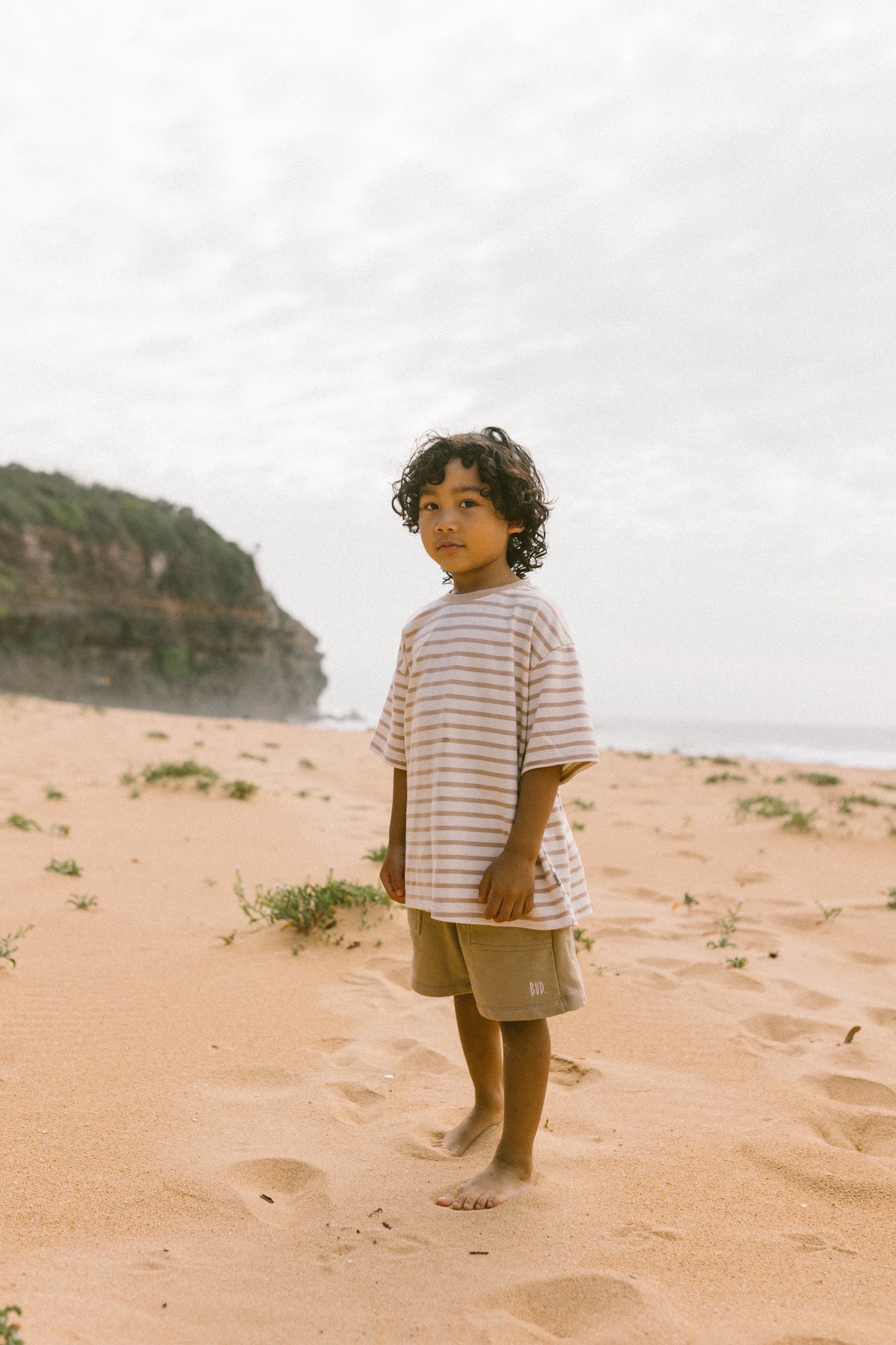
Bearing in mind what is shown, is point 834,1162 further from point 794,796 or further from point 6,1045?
point 794,796

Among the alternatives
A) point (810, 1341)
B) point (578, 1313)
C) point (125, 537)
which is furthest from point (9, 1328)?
point (125, 537)

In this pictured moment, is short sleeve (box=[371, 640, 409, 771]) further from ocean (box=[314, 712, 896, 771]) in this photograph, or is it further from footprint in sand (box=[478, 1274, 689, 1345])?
ocean (box=[314, 712, 896, 771])

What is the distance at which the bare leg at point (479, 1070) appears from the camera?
2.33 m

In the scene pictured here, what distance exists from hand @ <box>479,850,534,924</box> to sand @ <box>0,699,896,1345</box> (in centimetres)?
64

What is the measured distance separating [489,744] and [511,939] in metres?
0.44

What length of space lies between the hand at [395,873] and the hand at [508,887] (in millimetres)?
386

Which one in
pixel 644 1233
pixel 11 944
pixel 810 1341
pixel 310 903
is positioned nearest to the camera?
pixel 810 1341

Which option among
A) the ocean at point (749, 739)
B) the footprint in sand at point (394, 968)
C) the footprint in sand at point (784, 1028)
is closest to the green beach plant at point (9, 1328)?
the footprint in sand at point (394, 968)

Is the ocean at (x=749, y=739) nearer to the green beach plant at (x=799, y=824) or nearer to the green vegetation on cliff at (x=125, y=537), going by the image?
the green vegetation on cliff at (x=125, y=537)

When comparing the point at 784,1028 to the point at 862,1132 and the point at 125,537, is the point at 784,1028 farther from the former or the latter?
the point at 125,537

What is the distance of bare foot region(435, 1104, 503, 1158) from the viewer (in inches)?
90.5

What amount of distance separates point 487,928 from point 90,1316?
40.2 inches

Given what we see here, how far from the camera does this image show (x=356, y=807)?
7.81 meters

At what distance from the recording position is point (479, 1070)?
2.39 metres
